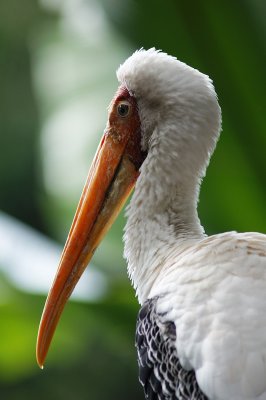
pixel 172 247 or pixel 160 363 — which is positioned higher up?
pixel 172 247

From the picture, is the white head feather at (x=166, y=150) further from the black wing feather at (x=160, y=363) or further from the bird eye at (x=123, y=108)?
the black wing feather at (x=160, y=363)

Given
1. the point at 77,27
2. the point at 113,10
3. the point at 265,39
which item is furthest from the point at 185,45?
the point at 77,27

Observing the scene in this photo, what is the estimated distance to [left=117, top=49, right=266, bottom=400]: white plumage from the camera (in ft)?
9.54

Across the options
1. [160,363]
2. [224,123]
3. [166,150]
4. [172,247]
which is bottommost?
[160,363]

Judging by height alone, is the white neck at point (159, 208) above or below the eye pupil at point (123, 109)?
below

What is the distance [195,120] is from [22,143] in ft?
24.8

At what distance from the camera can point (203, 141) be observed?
11.4 ft

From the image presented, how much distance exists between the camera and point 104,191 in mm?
3613

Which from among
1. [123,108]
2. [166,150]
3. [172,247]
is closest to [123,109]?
[123,108]

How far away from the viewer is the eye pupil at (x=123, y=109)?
358cm

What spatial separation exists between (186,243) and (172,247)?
49 millimetres

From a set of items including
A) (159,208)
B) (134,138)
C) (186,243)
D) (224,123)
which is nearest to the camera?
(186,243)

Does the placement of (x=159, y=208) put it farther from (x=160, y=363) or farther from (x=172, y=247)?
(x=160, y=363)

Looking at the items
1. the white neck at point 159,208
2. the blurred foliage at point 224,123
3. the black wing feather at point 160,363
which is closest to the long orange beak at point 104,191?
the white neck at point 159,208
